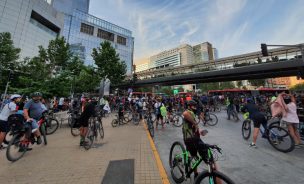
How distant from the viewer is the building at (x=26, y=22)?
25105mm

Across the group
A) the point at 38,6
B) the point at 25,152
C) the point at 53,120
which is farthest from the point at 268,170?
the point at 38,6

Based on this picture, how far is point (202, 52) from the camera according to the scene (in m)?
139

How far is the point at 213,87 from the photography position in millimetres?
66625

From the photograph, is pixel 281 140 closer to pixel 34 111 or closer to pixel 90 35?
pixel 34 111

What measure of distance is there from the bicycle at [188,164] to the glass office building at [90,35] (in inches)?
1611

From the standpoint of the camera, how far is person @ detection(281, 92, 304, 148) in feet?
13.4

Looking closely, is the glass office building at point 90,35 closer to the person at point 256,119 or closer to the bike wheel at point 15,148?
the bike wheel at point 15,148

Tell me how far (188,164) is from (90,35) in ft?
183

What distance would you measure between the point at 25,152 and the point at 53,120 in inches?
134

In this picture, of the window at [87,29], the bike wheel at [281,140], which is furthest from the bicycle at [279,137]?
the window at [87,29]

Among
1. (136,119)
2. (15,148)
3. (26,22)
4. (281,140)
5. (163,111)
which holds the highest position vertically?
(26,22)

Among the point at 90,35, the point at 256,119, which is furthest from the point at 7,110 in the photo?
the point at 90,35

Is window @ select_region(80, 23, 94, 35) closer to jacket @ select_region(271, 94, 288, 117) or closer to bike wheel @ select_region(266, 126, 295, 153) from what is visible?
jacket @ select_region(271, 94, 288, 117)

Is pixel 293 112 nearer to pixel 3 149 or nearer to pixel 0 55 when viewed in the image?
pixel 3 149
